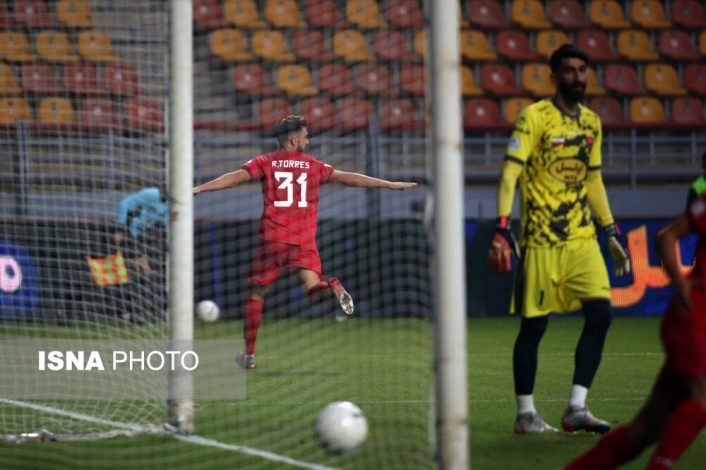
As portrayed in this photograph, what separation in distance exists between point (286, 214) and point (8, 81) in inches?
186

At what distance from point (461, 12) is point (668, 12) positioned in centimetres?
366

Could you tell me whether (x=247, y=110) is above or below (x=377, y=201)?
above

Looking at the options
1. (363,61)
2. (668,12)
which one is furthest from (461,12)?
(363,61)

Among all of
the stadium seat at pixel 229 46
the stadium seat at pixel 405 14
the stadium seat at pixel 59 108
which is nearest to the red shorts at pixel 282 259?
the stadium seat at pixel 405 14

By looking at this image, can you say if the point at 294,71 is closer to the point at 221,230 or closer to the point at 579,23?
the point at 221,230

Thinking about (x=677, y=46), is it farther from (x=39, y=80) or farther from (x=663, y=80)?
(x=39, y=80)

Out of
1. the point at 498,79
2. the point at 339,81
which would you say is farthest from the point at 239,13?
the point at 498,79

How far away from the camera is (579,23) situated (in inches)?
809

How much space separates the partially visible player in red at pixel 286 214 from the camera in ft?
30.2

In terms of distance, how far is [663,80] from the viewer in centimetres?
1989

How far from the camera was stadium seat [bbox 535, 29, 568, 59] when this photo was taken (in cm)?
1997

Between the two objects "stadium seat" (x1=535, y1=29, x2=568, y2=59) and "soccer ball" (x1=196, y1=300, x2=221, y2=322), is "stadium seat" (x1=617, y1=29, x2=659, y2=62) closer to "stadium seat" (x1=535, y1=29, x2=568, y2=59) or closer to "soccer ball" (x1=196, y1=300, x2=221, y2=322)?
"stadium seat" (x1=535, y1=29, x2=568, y2=59)

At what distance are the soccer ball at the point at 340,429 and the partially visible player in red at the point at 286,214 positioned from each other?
12.3ft

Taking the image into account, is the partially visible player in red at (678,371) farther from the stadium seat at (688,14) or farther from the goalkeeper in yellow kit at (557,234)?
the stadium seat at (688,14)
